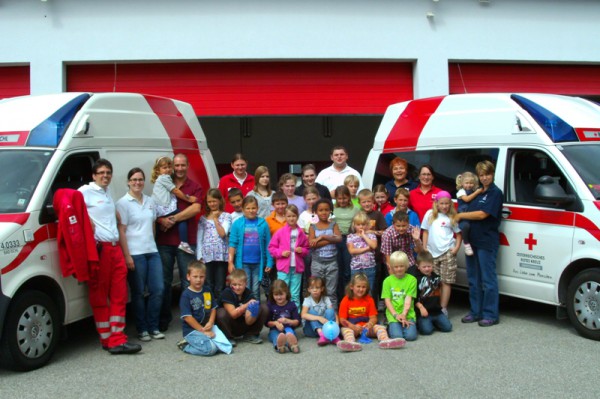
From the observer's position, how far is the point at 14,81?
489 inches

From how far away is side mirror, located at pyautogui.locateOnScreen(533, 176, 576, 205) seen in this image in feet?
21.9

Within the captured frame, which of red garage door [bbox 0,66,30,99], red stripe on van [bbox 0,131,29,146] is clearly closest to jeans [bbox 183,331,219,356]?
red stripe on van [bbox 0,131,29,146]

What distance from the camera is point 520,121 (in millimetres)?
7414

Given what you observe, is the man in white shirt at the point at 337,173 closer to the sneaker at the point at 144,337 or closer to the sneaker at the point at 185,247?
the sneaker at the point at 185,247

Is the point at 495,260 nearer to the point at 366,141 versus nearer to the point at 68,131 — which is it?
the point at 68,131

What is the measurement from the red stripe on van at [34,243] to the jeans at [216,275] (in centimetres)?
191

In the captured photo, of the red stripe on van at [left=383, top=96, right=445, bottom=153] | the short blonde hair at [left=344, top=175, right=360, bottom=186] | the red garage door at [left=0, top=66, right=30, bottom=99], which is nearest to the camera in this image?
the short blonde hair at [left=344, top=175, right=360, bottom=186]

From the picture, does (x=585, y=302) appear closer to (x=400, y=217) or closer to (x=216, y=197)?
(x=400, y=217)

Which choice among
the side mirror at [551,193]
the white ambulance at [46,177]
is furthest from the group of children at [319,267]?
the white ambulance at [46,177]

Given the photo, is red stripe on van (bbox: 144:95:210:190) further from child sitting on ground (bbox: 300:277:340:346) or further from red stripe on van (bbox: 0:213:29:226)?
red stripe on van (bbox: 0:213:29:226)

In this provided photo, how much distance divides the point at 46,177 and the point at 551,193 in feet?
15.8

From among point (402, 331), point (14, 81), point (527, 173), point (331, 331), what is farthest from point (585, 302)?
point (14, 81)

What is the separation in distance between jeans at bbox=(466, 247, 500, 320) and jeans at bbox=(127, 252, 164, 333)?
3.39m

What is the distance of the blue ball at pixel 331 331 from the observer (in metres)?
6.58
